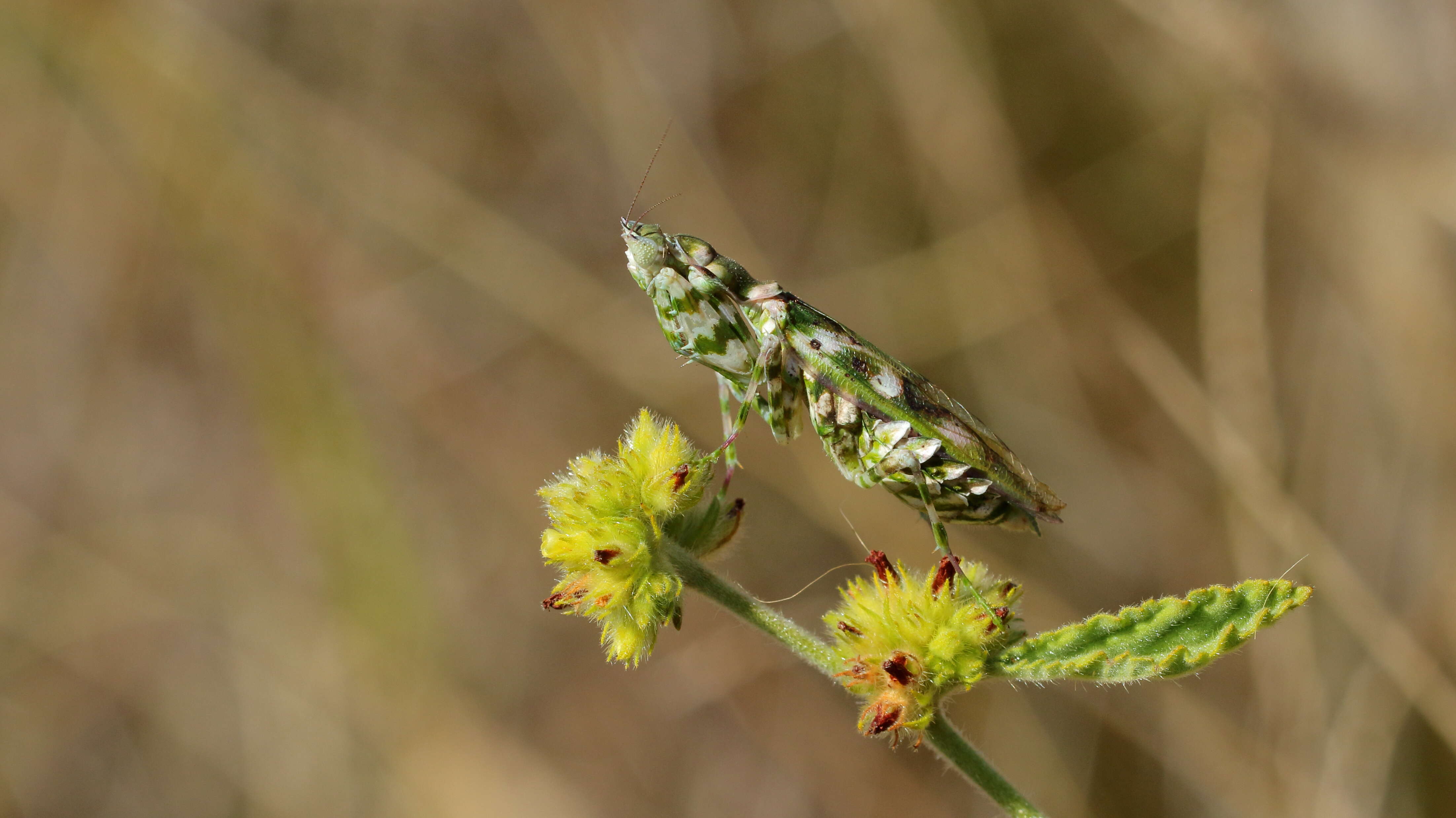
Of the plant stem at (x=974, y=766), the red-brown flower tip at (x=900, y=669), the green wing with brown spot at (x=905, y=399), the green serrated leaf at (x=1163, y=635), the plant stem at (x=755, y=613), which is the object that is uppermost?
the green wing with brown spot at (x=905, y=399)

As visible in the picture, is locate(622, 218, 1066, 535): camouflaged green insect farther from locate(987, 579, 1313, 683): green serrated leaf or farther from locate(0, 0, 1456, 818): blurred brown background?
locate(0, 0, 1456, 818): blurred brown background

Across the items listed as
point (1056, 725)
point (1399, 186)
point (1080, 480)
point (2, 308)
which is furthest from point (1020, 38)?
point (2, 308)

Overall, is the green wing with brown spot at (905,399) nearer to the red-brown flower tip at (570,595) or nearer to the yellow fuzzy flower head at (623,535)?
the yellow fuzzy flower head at (623,535)

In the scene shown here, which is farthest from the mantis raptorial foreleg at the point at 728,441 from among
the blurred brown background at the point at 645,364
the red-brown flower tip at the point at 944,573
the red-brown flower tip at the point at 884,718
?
the blurred brown background at the point at 645,364

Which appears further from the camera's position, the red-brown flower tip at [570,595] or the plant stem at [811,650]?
the red-brown flower tip at [570,595]

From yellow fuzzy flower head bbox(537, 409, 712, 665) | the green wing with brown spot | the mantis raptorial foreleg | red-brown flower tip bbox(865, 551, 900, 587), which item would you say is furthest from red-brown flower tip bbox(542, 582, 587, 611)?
the green wing with brown spot

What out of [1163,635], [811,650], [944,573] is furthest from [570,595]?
[1163,635]
